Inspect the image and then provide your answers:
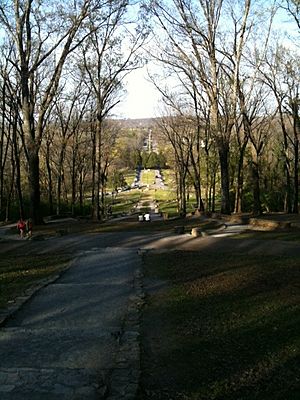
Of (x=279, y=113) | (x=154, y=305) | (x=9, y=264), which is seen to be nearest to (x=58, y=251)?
(x=9, y=264)

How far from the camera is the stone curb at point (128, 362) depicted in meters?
4.30

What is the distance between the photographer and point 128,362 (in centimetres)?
499

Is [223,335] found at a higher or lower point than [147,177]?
lower

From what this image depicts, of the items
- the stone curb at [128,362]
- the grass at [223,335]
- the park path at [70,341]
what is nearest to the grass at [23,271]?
the park path at [70,341]

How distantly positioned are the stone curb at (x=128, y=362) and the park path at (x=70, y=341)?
0.03 ft

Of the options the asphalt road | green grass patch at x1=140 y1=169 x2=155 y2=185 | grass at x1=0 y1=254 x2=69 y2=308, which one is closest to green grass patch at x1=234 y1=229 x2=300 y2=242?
the asphalt road

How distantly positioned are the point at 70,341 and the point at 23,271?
5.51 m

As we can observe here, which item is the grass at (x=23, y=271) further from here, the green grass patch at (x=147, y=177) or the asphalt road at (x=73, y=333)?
the green grass patch at (x=147, y=177)

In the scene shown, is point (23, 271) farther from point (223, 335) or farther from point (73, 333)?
point (223, 335)

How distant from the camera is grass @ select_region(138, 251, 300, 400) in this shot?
14.5 ft

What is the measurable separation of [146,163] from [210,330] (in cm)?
13843

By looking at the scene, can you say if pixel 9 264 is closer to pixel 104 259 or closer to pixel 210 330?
pixel 104 259

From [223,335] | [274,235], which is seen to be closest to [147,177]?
[274,235]

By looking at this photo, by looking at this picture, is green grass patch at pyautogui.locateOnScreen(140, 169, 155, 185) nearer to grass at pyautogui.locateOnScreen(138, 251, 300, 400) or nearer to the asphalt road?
the asphalt road
